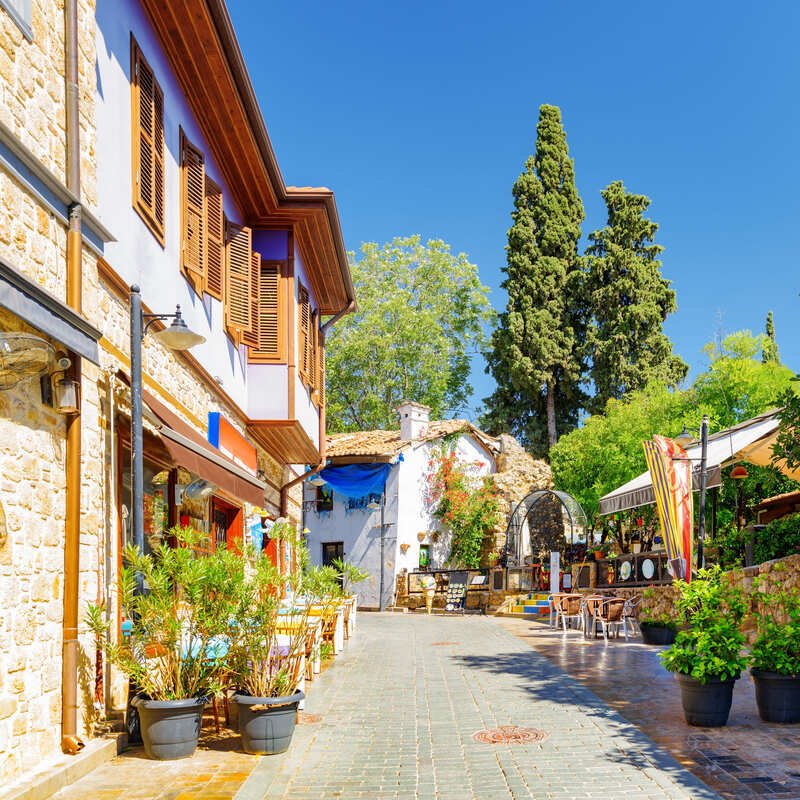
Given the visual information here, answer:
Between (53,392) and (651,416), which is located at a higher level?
(651,416)

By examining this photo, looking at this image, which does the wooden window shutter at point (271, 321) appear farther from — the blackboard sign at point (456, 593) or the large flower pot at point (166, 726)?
the blackboard sign at point (456, 593)

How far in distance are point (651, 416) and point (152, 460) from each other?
23.6 meters

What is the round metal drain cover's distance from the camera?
7.56m

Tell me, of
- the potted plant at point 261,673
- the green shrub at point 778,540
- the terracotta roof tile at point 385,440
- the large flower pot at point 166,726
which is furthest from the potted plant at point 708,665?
the terracotta roof tile at point 385,440

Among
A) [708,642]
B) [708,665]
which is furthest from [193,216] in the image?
[708,665]

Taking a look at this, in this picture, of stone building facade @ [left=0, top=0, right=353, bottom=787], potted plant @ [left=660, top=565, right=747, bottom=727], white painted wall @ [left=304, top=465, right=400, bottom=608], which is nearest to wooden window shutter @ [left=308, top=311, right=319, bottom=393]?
stone building facade @ [left=0, top=0, right=353, bottom=787]

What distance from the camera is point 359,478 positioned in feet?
107

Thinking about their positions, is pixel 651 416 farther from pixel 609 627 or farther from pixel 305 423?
pixel 305 423

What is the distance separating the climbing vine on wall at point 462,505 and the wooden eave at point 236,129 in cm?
1776

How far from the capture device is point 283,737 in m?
7.06

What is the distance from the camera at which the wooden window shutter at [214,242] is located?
11188 mm

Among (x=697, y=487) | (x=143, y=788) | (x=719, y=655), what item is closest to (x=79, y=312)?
(x=143, y=788)

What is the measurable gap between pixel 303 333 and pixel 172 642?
9086 millimetres

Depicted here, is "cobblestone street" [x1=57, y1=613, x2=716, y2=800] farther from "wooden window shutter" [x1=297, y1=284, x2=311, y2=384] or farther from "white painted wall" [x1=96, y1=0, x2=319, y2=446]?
"wooden window shutter" [x1=297, y1=284, x2=311, y2=384]
